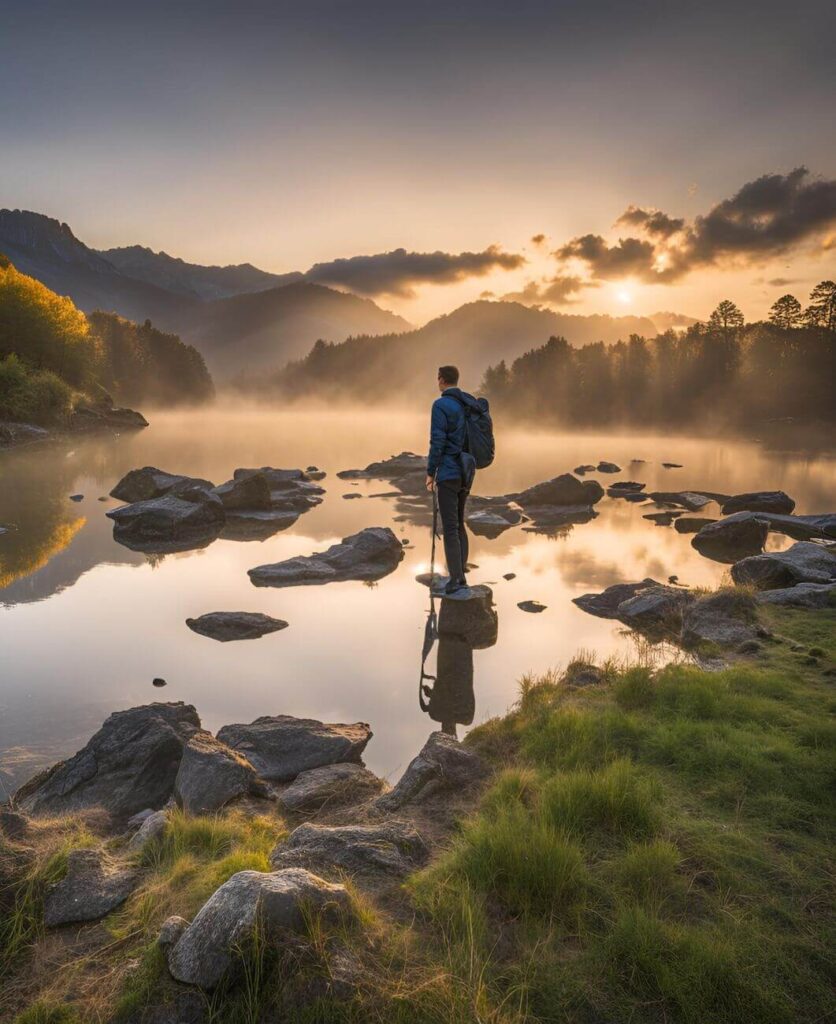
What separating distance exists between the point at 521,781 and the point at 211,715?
4725mm

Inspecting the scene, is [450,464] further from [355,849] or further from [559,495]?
[559,495]

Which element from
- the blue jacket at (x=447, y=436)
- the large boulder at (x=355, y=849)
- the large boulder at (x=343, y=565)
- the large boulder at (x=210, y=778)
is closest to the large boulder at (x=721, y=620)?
the blue jacket at (x=447, y=436)

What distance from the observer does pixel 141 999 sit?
348 cm

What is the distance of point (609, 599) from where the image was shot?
13.3 metres

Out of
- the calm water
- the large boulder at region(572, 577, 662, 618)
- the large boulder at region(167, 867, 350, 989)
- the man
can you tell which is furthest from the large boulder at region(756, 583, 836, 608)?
the large boulder at region(167, 867, 350, 989)

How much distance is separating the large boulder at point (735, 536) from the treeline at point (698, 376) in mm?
94473

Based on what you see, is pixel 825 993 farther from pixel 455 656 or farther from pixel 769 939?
pixel 455 656

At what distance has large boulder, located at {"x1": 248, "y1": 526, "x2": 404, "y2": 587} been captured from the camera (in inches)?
594

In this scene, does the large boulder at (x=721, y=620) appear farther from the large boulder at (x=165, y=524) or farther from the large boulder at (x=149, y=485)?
the large boulder at (x=149, y=485)

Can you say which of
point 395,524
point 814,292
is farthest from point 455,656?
point 814,292

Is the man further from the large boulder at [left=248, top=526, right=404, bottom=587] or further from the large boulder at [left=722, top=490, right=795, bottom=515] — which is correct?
the large boulder at [left=722, top=490, right=795, bottom=515]

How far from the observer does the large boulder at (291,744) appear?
7348mm

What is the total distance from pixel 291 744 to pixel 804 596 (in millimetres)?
10280

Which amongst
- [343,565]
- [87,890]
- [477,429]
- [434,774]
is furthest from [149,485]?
[87,890]
